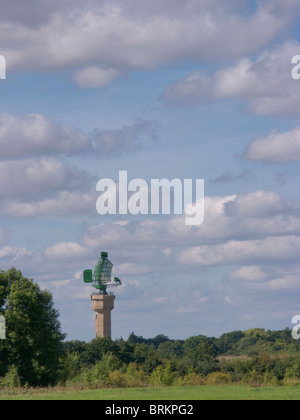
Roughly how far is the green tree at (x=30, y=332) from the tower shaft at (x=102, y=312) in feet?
183

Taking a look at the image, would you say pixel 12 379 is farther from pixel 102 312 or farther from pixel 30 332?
pixel 102 312

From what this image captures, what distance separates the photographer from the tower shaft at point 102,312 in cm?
11812

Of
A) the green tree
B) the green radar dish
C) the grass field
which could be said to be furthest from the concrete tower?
the grass field

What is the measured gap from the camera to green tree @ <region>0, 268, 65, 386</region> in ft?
195

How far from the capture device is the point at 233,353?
6412 inches

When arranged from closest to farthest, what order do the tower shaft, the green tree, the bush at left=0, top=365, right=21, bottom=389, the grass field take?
1. the grass field
2. the bush at left=0, top=365, right=21, bottom=389
3. the green tree
4. the tower shaft

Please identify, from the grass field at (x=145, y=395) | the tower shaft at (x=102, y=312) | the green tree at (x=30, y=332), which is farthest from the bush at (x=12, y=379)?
the tower shaft at (x=102, y=312)

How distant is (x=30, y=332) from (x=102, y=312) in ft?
194

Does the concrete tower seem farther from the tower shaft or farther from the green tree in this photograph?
the green tree

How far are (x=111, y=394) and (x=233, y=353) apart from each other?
12865cm

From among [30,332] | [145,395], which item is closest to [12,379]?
[30,332]

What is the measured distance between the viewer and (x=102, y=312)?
119 metres

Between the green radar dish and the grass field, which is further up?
the green radar dish
